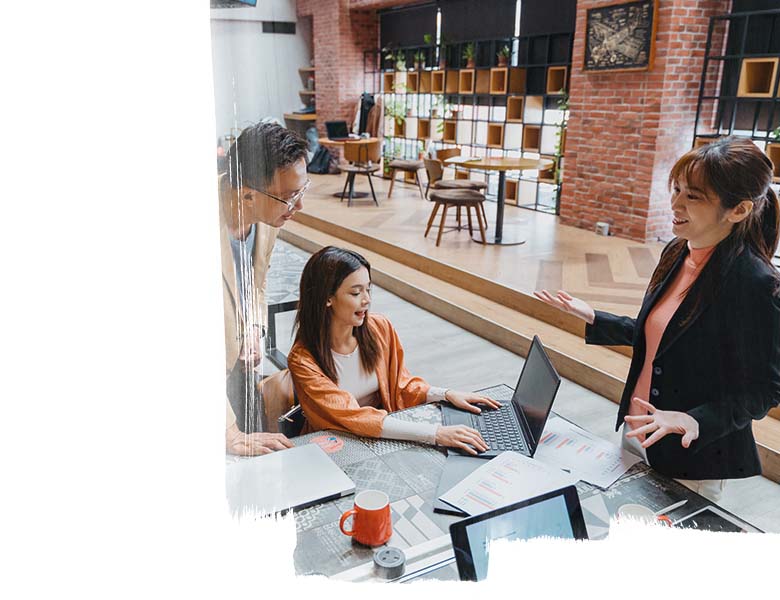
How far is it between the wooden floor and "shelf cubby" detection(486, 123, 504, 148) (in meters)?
0.80

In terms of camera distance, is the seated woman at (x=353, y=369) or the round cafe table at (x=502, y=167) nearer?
the seated woman at (x=353, y=369)

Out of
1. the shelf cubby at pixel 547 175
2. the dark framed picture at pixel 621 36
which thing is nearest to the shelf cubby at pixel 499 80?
the shelf cubby at pixel 547 175

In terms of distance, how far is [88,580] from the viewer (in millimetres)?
413

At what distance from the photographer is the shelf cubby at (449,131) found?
7465 millimetres

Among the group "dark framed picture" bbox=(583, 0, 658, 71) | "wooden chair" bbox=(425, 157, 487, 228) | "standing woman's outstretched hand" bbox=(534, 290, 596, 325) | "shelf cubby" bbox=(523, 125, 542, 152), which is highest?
"dark framed picture" bbox=(583, 0, 658, 71)

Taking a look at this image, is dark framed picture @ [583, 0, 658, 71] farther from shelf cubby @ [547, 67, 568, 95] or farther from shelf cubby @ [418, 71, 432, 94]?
shelf cubby @ [418, 71, 432, 94]

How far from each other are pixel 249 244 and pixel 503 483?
0.90 metres

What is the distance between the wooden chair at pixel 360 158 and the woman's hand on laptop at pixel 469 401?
1.59 meters

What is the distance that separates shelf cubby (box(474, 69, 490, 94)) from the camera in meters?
6.82

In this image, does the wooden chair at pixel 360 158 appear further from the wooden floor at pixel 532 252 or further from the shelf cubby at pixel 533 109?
the shelf cubby at pixel 533 109

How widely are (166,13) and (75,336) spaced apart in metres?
0.20

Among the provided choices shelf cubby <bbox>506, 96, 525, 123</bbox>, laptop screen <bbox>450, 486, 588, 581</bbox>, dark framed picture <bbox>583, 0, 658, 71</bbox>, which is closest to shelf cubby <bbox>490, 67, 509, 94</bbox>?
shelf cubby <bbox>506, 96, 525, 123</bbox>

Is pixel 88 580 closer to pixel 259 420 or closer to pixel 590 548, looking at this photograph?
pixel 259 420

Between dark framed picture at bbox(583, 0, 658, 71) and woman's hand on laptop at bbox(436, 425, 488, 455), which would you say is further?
dark framed picture at bbox(583, 0, 658, 71)
